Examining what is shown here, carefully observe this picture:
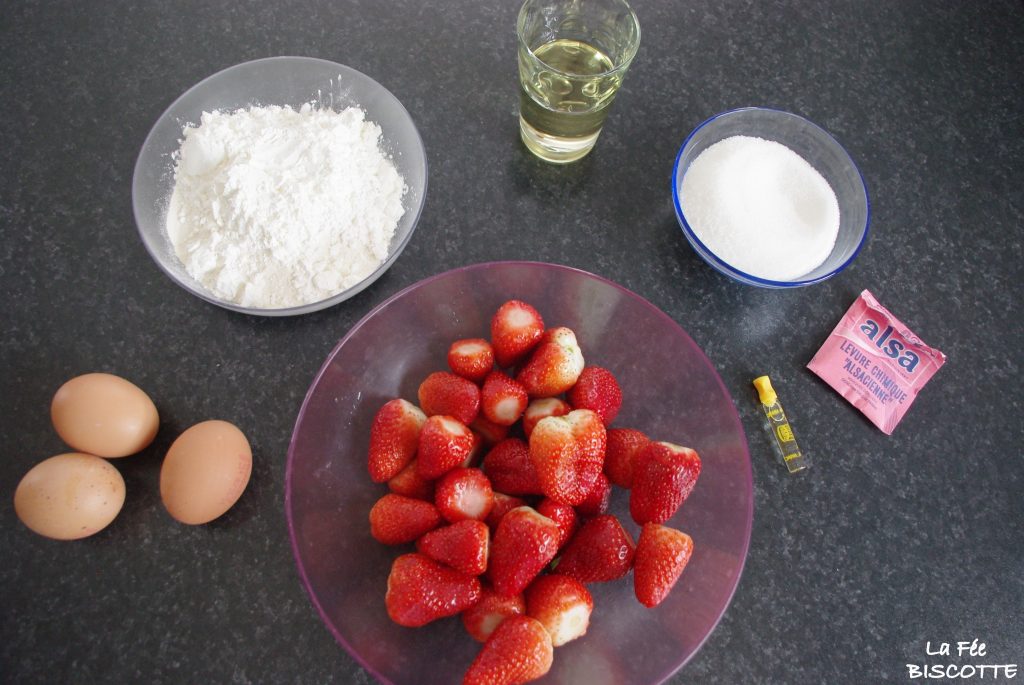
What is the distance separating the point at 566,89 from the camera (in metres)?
1.01

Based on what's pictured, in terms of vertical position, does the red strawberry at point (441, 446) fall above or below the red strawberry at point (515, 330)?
below

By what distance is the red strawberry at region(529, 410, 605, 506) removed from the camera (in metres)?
0.81

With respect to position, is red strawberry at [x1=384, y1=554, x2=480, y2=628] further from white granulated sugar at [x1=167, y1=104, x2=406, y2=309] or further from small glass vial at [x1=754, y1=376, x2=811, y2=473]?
small glass vial at [x1=754, y1=376, x2=811, y2=473]

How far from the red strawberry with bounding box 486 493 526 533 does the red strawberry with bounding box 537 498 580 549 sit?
4cm

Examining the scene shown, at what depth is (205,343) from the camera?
3.45ft

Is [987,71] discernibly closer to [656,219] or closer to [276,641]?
[656,219]

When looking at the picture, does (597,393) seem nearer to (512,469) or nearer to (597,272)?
(512,469)

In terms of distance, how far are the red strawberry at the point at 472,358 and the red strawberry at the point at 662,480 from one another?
9.5 inches

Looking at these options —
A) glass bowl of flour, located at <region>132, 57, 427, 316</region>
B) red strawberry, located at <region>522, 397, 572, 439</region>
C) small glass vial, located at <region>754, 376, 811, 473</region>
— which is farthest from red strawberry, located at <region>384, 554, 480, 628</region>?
small glass vial, located at <region>754, 376, 811, 473</region>

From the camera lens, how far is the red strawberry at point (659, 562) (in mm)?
800

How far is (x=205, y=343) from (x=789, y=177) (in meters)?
0.97

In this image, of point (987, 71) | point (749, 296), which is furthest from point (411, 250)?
point (987, 71)

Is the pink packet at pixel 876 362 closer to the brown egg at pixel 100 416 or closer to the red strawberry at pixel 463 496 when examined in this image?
the red strawberry at pixel 463 496

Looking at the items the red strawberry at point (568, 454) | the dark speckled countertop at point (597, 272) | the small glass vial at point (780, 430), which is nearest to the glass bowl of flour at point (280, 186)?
the dark speckled countertop at point (597, 272)
